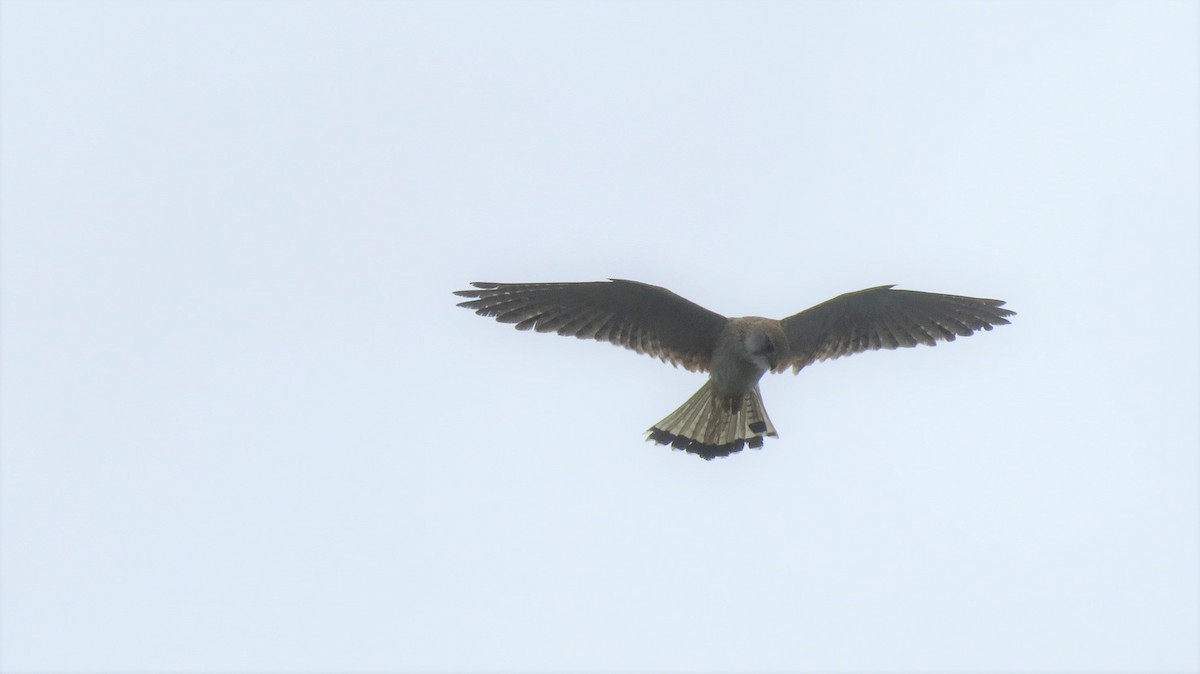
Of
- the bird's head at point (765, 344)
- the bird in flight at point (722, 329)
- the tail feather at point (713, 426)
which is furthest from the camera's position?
the tail feather at point (713, 426)

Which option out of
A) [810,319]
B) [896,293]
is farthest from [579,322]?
[896,293]

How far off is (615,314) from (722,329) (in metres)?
0.86

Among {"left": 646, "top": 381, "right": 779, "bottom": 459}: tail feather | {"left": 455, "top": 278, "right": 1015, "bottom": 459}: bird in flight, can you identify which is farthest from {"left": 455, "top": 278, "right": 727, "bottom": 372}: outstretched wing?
{"left": 646, "top": 381, "right": 779, "bottom": 459}: tail feather

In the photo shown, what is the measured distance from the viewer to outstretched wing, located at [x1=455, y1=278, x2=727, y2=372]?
968 centimetres

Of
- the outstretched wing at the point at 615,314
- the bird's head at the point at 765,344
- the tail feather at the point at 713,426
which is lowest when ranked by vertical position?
the tail feather at the point at 713,426

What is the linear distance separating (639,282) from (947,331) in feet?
9.10

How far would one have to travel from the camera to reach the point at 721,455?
10.2m

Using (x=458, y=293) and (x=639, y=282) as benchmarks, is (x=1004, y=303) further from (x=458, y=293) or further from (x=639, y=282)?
(x=458, y=293)

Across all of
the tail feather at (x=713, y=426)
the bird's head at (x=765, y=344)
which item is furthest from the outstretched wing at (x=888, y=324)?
the tail feather at (x=713, y=426)

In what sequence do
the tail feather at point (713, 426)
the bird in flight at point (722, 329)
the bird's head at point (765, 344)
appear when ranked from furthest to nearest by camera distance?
1. the tail feather at point (713, 426)
2. the bird in flight at point (722, 329)
3. the bird's head at point (765, 344)

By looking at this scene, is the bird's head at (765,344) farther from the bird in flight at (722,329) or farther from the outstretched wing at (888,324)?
the outstretched wing at (888,324)

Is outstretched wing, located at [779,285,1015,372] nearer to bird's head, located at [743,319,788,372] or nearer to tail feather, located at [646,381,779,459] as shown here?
bird's head, located at [743,319,788,372]

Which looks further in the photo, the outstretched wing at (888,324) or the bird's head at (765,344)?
the outstretched wing at (888,324)

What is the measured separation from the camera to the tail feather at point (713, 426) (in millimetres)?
10141
